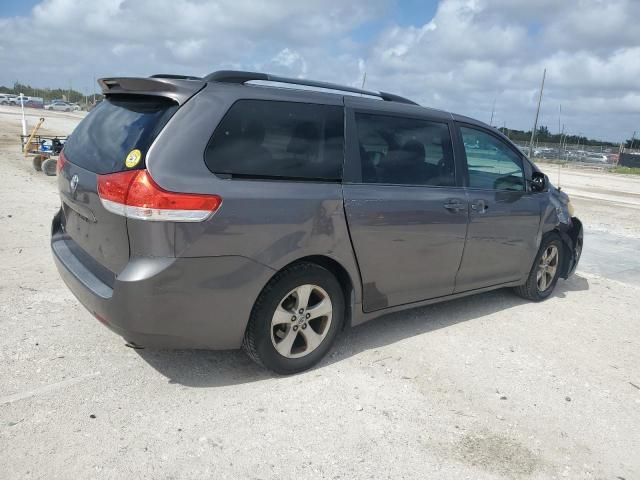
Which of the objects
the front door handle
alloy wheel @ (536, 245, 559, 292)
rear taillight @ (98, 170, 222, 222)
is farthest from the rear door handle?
rear taillight @ (98, 170, 222, 222)

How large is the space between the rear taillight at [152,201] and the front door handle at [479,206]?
233cm

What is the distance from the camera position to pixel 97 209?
121 inches

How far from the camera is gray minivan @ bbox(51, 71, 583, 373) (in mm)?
2877

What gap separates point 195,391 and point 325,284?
40.5 inches

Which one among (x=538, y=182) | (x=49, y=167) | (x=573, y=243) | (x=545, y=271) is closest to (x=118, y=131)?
(x=538, y=182)

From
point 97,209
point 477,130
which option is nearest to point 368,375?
point 97,209

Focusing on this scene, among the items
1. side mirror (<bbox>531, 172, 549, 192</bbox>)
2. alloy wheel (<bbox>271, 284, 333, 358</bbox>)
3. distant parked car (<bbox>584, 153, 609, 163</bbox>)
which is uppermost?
distant parked car (<bbox>584, 153, 609, 163</bbox>)

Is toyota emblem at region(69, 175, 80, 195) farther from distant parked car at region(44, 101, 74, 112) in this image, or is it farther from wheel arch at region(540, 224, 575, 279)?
distant parked car at region(44, 101, 74, 112)

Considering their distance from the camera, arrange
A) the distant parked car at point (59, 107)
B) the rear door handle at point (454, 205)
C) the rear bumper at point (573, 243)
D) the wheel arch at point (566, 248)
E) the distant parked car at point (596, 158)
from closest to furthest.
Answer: the rear door handle at point (454, 205)
the wheel arch at point (566, 248)
the rear bumper at point (573, 243)
the distant parked car at point (596, 158)
the distant parked car at point (59, 107)

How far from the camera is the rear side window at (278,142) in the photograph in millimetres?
3047

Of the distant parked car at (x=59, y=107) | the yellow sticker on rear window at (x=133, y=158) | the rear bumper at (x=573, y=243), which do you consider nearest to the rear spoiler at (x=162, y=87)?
the yellow sticker on rear window at (x=133, y=158)

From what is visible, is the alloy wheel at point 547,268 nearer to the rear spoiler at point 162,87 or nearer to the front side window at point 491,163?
the front side window at point 491,163

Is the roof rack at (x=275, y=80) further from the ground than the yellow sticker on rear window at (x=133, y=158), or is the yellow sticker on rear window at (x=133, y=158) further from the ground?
the roof rack at (x=275, y=80)

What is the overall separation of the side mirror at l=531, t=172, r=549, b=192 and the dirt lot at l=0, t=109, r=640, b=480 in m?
1.22
